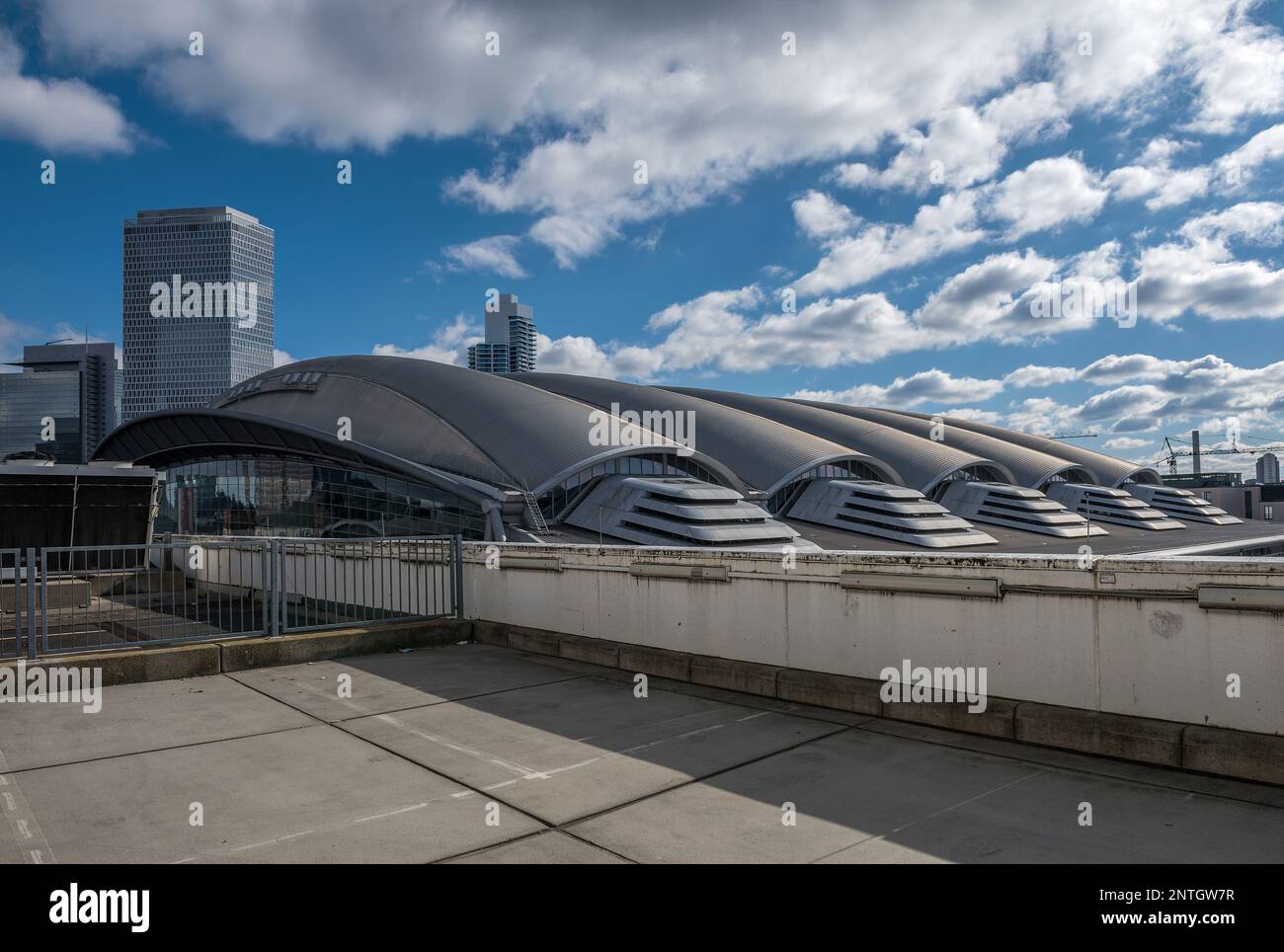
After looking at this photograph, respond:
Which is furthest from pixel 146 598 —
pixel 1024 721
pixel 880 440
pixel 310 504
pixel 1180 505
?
pixel 1180 505

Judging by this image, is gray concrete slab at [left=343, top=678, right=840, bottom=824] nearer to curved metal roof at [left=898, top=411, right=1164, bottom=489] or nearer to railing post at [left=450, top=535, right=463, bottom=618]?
railing post at [left=450, top=535, right=463, bottom=618]

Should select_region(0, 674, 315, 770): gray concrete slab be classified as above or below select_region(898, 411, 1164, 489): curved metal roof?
below

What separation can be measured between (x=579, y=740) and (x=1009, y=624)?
155 inches

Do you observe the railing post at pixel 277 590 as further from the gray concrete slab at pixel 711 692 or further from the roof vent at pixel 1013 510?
the roof vent at pixel 1013 510

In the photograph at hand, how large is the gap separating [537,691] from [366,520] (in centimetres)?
4318

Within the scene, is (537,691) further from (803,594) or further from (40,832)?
(40,832)

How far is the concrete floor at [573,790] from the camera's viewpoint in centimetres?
489

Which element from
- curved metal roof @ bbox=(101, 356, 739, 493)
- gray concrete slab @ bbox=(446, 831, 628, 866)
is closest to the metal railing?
gray concrete slab @ bbox=(446, 831, 628, 866)

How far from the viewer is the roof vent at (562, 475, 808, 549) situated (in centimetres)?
4533

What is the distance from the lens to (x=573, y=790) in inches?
234

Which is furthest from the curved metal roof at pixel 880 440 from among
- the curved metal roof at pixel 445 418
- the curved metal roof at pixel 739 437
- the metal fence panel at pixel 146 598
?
the metal fence panel at pixel 146 598

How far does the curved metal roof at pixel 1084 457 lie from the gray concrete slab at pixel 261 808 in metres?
100

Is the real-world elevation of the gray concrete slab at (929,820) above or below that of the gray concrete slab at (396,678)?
above

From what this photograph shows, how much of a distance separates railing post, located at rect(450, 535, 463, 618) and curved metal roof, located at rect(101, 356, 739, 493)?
109 ft
